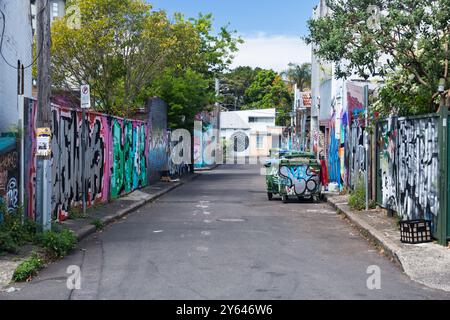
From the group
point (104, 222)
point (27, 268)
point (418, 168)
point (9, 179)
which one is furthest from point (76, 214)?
point (418, 168)

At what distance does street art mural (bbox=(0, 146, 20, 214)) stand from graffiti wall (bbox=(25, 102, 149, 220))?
540 millimetres

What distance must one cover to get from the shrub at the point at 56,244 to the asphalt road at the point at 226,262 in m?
0.19

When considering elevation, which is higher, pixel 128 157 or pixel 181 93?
pixel 181 93

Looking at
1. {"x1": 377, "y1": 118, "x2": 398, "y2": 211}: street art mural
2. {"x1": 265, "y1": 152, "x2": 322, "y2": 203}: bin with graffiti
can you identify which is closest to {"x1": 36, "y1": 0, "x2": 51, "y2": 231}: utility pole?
{"x1": 377, "y1": 118, "x2": 398, "y2": 211}: street art mural

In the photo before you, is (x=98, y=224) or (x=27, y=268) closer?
(x=27, y=268)

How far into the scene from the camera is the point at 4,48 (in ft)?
41.7

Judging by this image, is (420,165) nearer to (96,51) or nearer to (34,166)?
(34,166)

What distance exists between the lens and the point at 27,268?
9.00 m

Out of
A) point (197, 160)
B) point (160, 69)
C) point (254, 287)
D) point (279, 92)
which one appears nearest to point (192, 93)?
point (160, 69)

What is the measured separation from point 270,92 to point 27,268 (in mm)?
88672

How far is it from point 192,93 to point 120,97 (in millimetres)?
5911

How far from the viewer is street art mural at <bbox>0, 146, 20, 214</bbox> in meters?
11.1

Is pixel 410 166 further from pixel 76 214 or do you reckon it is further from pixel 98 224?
pixel 76 214

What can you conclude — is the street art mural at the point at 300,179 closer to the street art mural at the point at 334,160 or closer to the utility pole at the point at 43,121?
the street art mural at the point at 334,160
